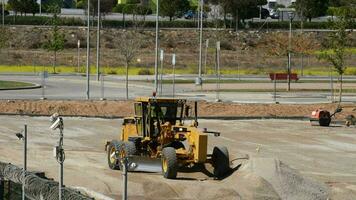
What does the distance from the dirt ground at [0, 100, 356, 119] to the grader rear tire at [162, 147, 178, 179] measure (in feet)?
63.9

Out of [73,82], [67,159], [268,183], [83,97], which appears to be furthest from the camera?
[73,82]

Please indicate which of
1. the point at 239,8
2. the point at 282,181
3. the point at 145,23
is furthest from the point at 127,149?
the point at 239,8

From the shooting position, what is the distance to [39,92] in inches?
2039

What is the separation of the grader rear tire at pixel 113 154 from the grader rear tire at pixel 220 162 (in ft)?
8.67

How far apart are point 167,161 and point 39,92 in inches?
1217

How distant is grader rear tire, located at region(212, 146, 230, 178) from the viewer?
74.9ft

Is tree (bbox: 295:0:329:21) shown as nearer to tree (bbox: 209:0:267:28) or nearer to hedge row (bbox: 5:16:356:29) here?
hedge row (bbox: 5:16:356:29)

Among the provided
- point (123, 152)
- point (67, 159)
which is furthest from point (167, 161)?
point (67, 159)

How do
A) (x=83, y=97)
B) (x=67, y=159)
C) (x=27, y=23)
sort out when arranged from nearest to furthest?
(x=67, y=159), (x=83, y=97), (x=27, y=23)

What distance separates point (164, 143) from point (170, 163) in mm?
1136

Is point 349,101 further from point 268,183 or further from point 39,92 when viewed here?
point 268,183

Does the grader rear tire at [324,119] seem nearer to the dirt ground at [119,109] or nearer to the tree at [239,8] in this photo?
the dirt ground at [119,109]

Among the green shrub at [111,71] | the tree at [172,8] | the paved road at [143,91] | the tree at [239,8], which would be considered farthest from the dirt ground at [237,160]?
the tree at [172,8]

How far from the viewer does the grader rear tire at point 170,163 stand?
21.9 meters
